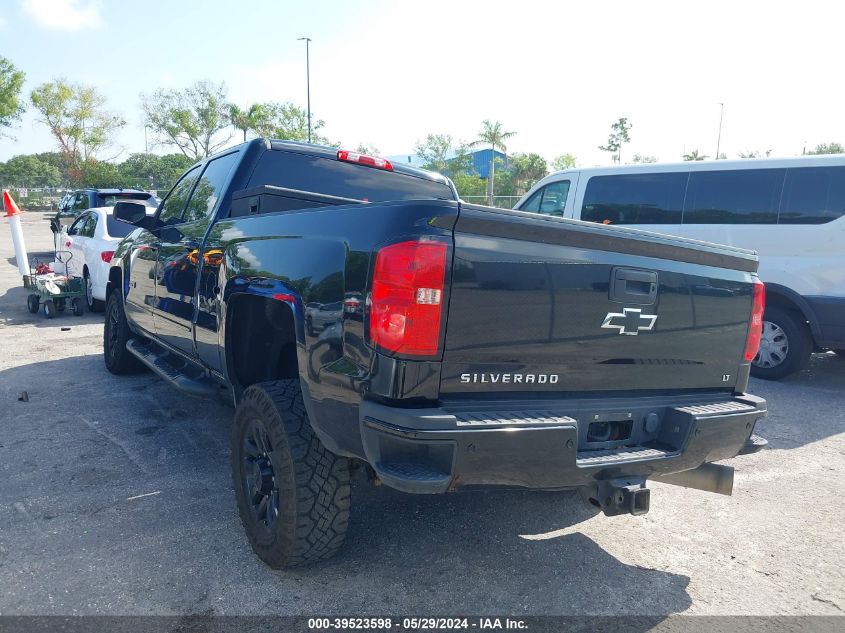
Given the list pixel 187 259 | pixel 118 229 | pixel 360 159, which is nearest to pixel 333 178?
pixel 360 159

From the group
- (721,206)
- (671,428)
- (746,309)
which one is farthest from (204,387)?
(721,206)

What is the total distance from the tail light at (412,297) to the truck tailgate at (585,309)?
72mm

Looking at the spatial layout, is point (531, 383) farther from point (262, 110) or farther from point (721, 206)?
point (262, 110)

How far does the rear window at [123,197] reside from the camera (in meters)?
11.7

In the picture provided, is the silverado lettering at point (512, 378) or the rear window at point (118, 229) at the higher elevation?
the silverado lettering at point (512, 378)

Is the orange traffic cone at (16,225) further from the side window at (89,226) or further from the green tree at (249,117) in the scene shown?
the green tree at (249,117)

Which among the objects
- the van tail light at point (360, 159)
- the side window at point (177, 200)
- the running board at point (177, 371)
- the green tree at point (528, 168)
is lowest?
the running board at point (177, 371)

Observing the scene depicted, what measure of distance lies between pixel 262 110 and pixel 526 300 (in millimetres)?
56563

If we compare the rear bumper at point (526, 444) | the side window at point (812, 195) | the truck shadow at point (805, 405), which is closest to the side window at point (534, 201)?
the side window at point (812, 195)

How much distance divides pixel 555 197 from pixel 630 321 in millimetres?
6300

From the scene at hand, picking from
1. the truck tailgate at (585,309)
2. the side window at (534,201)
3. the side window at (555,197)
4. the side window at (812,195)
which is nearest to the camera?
the truck tailgate at (585,309)

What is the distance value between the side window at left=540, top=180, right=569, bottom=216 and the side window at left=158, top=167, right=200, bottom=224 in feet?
16.4

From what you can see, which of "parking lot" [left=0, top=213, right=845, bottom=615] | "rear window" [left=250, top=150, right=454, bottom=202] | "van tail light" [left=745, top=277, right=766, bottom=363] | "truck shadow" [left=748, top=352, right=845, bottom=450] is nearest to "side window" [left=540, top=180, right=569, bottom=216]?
"truck shadow" [left=748, top=352, right=845, bottom=450]

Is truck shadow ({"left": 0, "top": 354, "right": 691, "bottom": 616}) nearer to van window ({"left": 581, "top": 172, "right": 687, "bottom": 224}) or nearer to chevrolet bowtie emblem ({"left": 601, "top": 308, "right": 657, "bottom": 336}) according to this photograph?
chevrolet bowtie emblem ({"left": 601, "top": 308, "right": 657, "bottom": 336})
